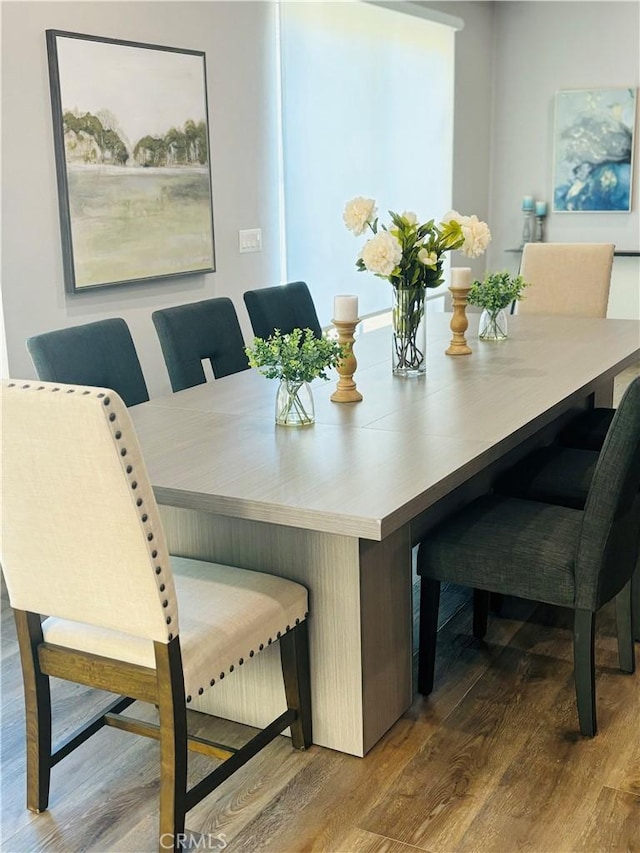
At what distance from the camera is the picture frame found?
6617 millimetres

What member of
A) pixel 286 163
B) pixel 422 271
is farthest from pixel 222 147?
pixel 422 271

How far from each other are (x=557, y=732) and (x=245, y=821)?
0.81 m

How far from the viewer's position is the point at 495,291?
3523 mm

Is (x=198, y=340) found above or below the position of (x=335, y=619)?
above

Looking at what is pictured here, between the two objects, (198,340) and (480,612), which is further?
(198,340)

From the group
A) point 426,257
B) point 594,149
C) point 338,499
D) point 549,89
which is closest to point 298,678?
point 338,499

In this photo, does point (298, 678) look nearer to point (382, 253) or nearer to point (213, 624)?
point (213, 624)

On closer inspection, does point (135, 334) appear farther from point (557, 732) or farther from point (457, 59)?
point (457, 59)

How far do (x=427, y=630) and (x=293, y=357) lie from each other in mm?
799

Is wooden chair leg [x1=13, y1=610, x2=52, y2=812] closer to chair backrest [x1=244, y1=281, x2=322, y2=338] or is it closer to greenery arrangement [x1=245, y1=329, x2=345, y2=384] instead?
greenery arrangement [x1=245, y1=329, x2=345, y2=384]

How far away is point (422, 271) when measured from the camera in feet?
9.72

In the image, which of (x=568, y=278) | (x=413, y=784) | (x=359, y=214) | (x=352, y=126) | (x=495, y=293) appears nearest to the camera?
(x=413, y=784)

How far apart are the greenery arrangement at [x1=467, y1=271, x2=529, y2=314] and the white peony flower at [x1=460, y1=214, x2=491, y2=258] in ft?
1.11

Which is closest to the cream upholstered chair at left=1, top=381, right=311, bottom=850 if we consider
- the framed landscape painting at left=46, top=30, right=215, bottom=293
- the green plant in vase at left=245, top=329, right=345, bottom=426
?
the green plant in vase at left=245, top=329, right=345, bottom=426
